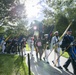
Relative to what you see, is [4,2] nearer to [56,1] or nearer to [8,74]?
[56,1]

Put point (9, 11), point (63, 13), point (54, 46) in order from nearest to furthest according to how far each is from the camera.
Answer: point (54, 46), point (9, 11), point (63, 13)

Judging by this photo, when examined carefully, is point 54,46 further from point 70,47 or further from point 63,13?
point 63,13

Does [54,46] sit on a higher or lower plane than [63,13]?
lower

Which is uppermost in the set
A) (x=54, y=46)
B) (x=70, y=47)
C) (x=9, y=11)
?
(x=9, y=11)

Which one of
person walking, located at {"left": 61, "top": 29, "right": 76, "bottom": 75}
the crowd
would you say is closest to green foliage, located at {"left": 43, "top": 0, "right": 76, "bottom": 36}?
the crowd

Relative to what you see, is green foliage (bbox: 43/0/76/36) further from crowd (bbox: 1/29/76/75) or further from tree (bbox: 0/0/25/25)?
crowd (bbox: 1/29/76/75)

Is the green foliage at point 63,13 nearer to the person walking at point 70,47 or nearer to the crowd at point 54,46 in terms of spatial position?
the crowd at point 54,46

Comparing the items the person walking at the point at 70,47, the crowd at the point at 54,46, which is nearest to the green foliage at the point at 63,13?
the crowd at the point at 54,46

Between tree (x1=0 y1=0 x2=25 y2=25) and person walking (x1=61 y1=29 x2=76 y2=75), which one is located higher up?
tree (x1=0 y1=0 x2=25 y2=25)

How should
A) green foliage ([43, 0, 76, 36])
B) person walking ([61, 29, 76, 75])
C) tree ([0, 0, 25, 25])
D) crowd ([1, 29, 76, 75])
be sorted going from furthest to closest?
green foliage ([43, 0, 76, 36]) < tree ([0, 0, 25, 25]) < crowd ([1, 29, 76, 75]) < person walking ([61, 29, 76, 75])

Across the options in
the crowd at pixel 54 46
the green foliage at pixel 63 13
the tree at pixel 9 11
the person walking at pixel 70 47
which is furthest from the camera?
the green foliage at pixel 63 13

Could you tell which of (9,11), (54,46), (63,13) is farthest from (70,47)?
(63,13)

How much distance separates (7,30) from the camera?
53.4 metres

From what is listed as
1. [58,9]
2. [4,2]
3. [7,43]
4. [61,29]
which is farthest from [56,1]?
[7,43]
